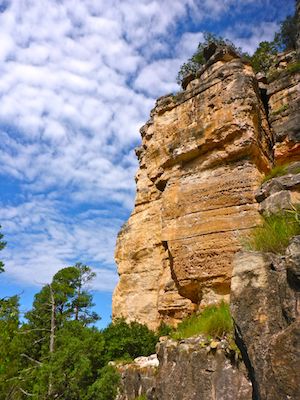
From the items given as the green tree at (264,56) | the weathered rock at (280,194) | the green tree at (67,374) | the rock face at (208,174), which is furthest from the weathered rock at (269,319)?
the green tree at (264,56)

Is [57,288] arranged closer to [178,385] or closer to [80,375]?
[80,375]

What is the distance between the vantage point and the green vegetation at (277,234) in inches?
236

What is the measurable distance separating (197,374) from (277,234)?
3.49 m

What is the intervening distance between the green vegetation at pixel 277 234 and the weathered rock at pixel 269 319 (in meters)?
0.33

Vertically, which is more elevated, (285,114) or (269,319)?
(285,114)

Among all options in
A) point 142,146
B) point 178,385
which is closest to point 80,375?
point 178,385

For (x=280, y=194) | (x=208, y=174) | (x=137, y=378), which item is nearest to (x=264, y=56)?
(x=208, y=174)

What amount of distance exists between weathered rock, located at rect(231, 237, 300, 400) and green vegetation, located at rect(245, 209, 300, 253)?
33cm

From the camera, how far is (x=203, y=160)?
583 inches

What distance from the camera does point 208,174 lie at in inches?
567

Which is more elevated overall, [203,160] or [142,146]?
[142,146]

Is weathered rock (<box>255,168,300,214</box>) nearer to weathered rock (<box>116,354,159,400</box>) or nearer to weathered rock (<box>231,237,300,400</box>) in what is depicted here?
weathered rock (<box>231,237,300,400</box>)

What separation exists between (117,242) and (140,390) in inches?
450

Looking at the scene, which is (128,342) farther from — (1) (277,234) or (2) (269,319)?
(2) (269,319)
